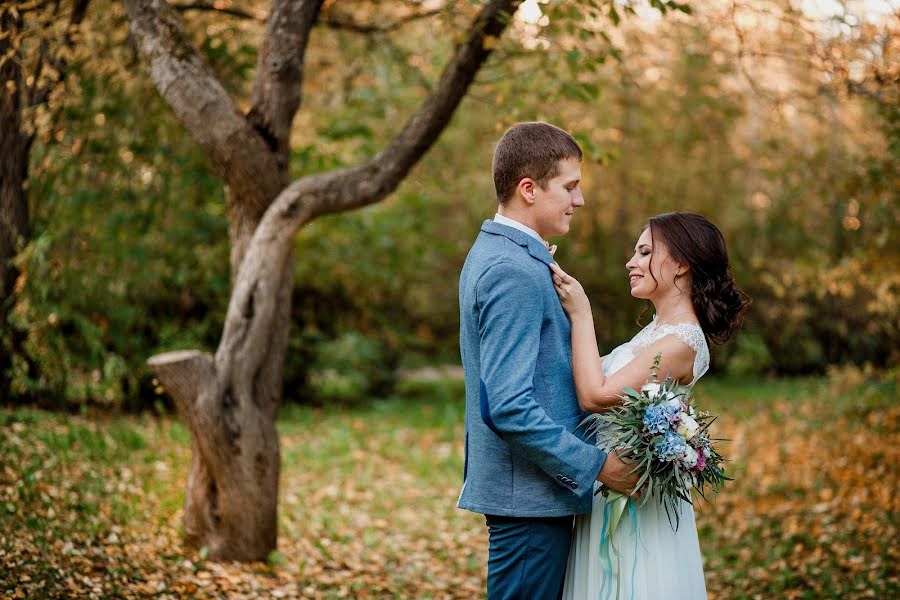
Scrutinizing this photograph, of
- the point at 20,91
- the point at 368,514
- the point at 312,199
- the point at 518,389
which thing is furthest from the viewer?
the point at 368,514

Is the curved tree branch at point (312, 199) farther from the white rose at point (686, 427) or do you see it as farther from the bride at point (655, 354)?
the white rose at point (686, 427)

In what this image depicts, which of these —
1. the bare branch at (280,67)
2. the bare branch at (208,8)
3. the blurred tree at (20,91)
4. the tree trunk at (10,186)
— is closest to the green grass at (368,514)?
the tree trunk at (10,186)

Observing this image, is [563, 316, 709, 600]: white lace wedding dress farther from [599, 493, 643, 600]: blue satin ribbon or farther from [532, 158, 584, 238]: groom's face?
[532, 158, 584, 238]: groom's face

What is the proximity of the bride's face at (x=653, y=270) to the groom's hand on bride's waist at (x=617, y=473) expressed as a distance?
25.5 inches

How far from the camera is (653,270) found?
3.05 m

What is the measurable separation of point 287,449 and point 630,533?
6804 mm

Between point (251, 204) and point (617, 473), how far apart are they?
298 cm

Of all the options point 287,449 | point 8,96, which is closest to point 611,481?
point 8,96

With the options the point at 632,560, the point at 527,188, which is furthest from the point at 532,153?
the point at 632,560

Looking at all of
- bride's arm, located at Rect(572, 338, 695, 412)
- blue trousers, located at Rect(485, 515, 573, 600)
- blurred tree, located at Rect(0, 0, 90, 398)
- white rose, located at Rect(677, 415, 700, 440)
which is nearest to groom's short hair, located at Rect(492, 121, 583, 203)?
bride's arm, located at Rect(572, 338, 695, 412)

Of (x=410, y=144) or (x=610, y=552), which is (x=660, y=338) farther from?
(x=410, y=144)

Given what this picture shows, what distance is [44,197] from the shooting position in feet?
21.8

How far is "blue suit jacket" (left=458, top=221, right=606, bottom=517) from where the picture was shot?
2.42 metres

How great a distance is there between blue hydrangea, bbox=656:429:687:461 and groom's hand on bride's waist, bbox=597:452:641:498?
3.9 inches
